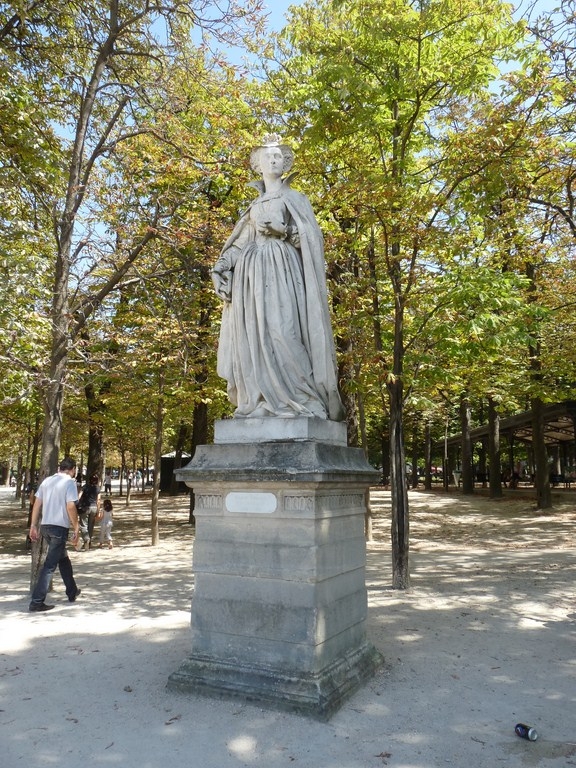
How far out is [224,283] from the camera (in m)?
5.42

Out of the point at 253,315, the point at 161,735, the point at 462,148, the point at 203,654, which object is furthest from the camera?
the point at 462,148

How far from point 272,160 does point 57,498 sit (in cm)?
509

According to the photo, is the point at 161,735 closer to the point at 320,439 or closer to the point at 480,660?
the point at 320,439

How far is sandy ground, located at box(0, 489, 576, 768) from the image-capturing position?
12.3 ft

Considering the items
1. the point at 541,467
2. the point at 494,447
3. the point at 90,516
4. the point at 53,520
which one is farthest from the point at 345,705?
the point at 494,447

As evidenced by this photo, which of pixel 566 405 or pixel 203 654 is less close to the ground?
pixel 566 405

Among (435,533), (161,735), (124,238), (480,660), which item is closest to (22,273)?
(124,238)

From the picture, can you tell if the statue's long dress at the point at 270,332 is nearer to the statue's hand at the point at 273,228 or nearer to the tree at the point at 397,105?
the statue's hand at the point at 273,228

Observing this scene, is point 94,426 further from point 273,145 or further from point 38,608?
point 273,145

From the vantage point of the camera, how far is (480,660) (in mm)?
5656

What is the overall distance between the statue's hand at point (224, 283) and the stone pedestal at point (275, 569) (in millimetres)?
1189

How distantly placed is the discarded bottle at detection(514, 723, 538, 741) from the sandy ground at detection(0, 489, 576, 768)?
4 centimetres

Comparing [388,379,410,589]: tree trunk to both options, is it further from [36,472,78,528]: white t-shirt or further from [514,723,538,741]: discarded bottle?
[514,723,538,741]: discarded bottle

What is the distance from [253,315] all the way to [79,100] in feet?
26.2
